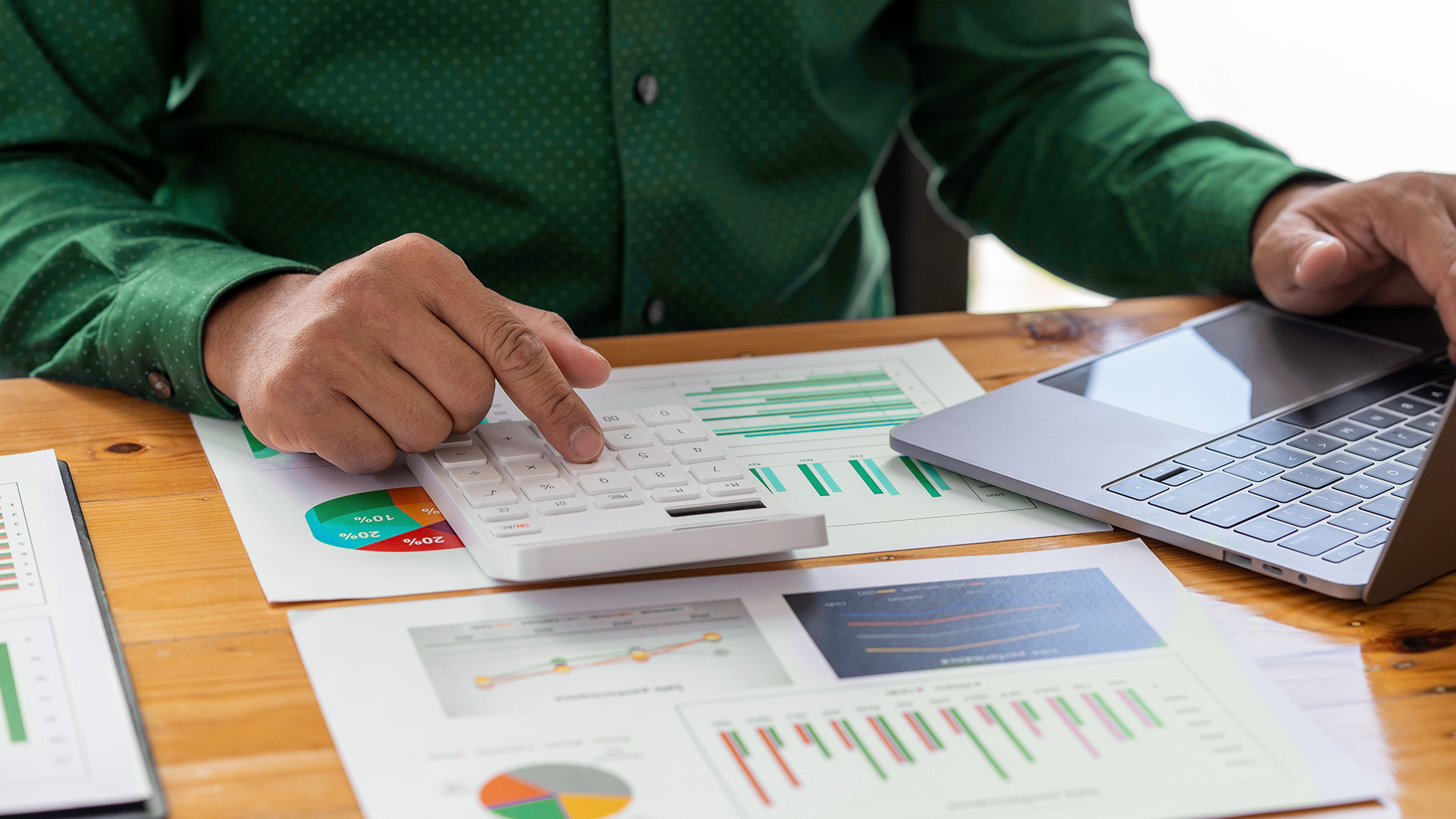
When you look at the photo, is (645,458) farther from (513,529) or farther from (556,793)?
(556,793)

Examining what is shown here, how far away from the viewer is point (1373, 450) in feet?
2.16

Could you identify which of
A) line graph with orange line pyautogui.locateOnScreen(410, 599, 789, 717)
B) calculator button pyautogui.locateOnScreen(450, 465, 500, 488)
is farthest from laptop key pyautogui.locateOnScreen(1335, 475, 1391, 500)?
calculator button pyautogui.locateOnScreen(450, 465, 500, 488)

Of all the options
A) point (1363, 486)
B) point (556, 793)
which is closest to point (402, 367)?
point (556, 793)

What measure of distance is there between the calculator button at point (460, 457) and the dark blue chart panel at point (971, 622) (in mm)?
176

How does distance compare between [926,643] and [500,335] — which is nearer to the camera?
[926,643]

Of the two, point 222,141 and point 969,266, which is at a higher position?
point 222,141

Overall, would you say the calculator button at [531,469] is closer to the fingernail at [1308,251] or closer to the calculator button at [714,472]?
the calculator button at [714,472]

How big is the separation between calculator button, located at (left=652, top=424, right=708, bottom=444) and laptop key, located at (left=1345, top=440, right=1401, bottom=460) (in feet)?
1.17

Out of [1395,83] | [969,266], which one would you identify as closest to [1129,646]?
[969,266]

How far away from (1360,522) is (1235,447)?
0.09 metres

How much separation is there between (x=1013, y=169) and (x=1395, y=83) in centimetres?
143

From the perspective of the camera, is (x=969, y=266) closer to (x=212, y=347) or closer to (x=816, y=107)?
(x=816, y=107)

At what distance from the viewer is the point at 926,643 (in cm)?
49

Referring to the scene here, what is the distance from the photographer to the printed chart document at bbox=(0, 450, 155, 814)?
1.27 feet
